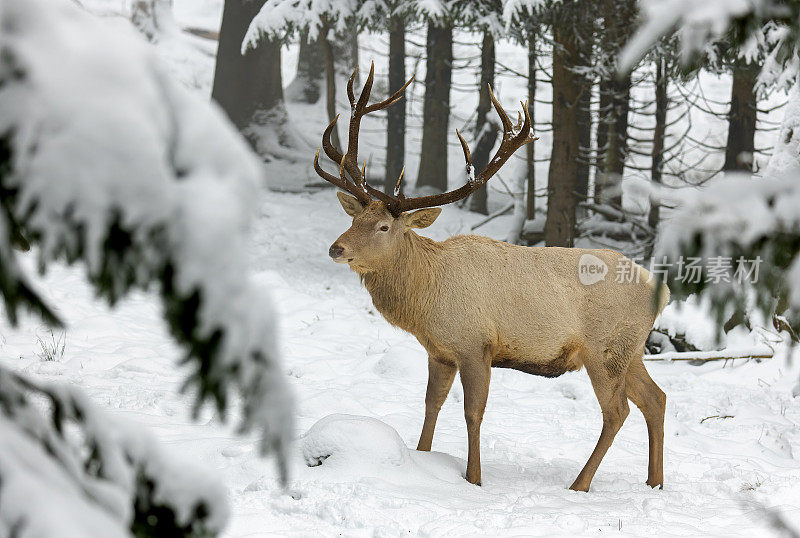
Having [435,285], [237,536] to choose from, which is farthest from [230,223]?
[435,285]

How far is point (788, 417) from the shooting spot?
6.67m

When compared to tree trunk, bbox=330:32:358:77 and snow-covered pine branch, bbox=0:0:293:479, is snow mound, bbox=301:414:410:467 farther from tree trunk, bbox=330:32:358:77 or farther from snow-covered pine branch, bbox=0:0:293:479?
tree trunk, bbox=330:32:358:77

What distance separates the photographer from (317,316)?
904 centimetres

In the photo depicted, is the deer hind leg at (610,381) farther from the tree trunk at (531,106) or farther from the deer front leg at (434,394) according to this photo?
the tree trunk at (531,106)

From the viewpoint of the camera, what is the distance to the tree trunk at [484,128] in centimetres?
1283

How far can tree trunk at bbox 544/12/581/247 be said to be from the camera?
33.2 ft

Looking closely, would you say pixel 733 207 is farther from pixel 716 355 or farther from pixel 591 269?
pixel 716 355

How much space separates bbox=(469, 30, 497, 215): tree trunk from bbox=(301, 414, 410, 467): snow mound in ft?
28.8

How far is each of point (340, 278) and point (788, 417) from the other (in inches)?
251

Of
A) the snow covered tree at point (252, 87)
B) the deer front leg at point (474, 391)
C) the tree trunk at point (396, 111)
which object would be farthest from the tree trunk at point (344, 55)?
the deer front leg at point (474, 391)

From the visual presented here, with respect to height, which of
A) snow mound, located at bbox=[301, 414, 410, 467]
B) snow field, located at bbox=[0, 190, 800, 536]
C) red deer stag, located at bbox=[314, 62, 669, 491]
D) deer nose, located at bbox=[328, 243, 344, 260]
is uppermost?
deer nose, located at bbox=[328, 243, 344, 260]

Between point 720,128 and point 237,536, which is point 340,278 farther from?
point 720,128

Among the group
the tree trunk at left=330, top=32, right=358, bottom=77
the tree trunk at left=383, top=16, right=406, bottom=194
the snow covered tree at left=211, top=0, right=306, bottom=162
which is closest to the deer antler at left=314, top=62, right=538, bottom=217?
the tree trunk at left=383, top=16, right=406, bottom=194

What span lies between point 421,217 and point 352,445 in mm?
1708
